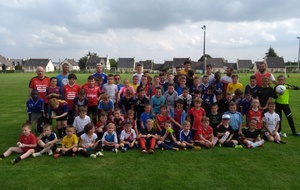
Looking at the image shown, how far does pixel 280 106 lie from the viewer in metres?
8.92

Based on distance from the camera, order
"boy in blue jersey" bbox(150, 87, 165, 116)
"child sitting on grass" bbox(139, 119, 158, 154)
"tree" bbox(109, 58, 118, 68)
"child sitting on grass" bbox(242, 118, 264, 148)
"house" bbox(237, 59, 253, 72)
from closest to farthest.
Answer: "child sitting on grass" bbox(139, 119, 158, 154), "child sitting on grass" bbox(242, 118, 264, 148), "boy in blue jersey" bbox(150, 87, 165, 116), "house" bbox(237, 59, 253, 72), "tree" bbox(109, 58, 118, 68)

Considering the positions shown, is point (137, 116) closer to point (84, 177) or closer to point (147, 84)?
point (147, 84)

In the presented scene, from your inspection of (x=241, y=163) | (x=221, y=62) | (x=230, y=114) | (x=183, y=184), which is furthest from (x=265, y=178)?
(x=221, y=62)

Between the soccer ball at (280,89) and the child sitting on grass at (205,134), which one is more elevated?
the soccer ball at (280,89)

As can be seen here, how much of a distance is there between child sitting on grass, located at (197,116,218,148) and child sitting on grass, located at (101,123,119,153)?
2.39 meters

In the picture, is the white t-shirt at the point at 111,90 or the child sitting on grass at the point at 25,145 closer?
the child sitting on grass at the point at 25,145

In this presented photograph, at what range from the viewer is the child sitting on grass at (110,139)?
7091 millimetres

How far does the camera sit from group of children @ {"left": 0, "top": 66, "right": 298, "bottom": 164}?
701cm

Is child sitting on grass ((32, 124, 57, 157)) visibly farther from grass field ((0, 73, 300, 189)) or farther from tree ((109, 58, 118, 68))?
tree ((109, 58, 118, 68))

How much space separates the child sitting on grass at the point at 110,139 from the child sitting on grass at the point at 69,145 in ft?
2.58

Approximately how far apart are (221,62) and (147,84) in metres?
108

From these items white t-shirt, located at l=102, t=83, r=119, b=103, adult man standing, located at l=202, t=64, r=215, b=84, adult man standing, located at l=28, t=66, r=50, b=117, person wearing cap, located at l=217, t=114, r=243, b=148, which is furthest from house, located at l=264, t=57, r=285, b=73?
adult man standing, located at l=28, t=66, r=50, b=117

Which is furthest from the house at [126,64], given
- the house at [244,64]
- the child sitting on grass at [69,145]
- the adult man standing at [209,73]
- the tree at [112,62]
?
the child sitting on grass at [69,145]

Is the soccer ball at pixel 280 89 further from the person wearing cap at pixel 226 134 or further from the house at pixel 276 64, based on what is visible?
the house at pixel 276 64
